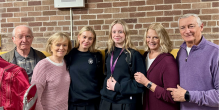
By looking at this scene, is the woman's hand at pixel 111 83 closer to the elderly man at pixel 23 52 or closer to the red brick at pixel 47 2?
the elderly man at pixel 23 52

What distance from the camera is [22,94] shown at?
1429mm

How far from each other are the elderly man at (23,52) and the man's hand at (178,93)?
1608mm

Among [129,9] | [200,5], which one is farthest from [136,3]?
[200,5]

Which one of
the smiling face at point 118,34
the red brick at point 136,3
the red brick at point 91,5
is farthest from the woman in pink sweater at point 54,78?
the red brick at point 136,3

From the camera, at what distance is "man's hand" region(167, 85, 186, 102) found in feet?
5.47

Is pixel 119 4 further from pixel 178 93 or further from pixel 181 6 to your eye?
pixel 178 93

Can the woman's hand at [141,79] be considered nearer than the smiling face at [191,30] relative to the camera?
No

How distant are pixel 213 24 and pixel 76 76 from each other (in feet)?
7.11

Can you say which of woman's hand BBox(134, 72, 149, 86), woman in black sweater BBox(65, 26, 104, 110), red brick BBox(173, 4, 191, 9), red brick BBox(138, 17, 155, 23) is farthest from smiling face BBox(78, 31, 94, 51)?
red brick BBox(173, 4, 191, 9)

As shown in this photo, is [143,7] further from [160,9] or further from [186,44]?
[186,44]

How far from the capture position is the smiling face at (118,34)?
6.73 feet

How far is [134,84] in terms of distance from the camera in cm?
193

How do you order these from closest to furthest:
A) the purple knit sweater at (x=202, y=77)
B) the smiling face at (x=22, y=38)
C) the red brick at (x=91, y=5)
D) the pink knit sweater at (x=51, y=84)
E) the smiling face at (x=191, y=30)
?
the purple knit sweater at (x=202, y=77), the smiling face at (x=191, y=30), the pink knit sweater at (x=51, y=84), the smiling face at (x=22, y=38), the red brick at (x=91, y=5)

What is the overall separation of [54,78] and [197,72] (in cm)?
146
